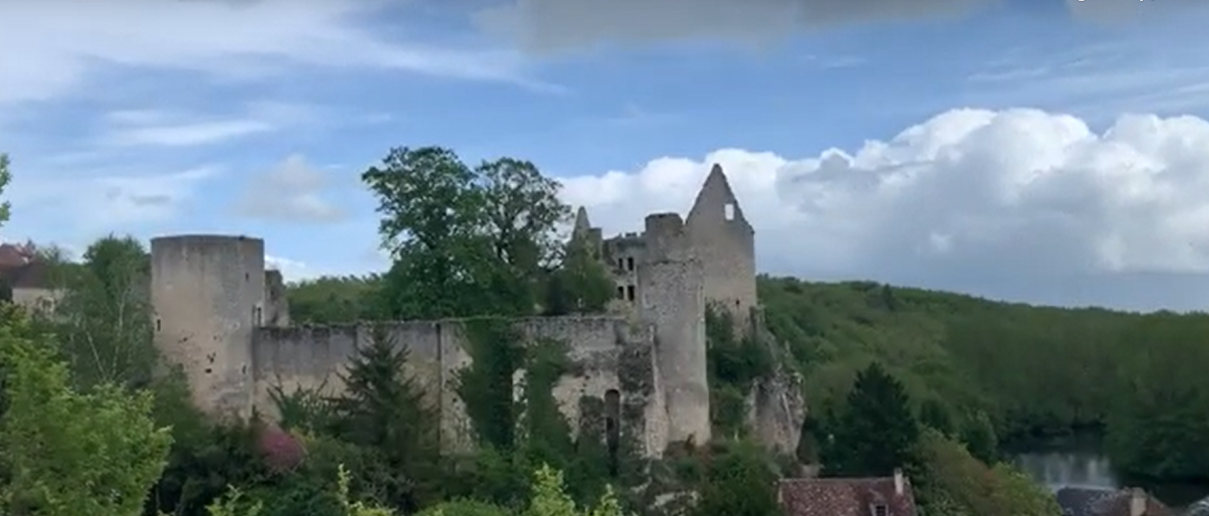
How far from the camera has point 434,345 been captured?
4819 centimetres

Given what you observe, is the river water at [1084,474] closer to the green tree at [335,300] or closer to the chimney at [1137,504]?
the chimney at [1137,504]

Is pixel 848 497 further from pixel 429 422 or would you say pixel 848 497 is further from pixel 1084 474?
pixel 1084 474

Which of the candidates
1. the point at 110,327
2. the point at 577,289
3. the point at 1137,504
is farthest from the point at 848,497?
the point at 1137,504

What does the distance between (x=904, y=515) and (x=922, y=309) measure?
96.4 m

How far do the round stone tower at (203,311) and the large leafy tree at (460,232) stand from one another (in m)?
8.53

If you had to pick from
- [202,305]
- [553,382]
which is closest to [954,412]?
[553,382]

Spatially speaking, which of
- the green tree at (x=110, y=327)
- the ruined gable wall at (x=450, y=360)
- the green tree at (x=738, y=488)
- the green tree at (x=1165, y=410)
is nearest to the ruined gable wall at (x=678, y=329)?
the ruined gable wall at (x=450, y=360)

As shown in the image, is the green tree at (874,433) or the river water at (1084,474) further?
the river water at (1084,474)

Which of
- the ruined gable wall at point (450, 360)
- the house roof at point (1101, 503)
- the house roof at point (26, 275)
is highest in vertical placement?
the house roof at point (26, 275)

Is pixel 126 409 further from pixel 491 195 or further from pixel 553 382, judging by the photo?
pixel 491 195

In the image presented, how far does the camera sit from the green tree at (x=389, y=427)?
4441 centimetres

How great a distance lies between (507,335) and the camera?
47.8 m

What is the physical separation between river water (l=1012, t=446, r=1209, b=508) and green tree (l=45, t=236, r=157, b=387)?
136 ft

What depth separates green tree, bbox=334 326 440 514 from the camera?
44406 millimetres
